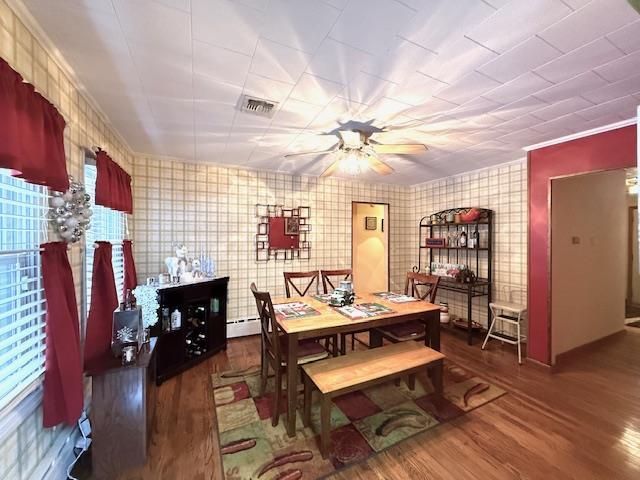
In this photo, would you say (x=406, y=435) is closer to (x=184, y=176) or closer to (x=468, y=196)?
(x=468, y=196)

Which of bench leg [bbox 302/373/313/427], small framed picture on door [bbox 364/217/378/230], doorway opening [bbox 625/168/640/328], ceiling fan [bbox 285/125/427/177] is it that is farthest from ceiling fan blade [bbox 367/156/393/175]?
doorway opening [bbox 625/168/640/328]

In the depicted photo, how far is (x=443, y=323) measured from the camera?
147 inches

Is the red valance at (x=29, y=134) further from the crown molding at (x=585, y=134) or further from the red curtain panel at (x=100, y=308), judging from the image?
the crown molding at (x=585, y=134)

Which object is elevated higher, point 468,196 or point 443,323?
point 468,196

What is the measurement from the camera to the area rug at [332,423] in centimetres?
159

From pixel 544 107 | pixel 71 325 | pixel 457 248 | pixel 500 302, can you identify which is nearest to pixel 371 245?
pixel 457 248

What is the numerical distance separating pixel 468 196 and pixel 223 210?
11.7 ft

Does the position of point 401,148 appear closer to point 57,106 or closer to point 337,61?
point 337,61

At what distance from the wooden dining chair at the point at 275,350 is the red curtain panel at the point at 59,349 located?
100 centimetres

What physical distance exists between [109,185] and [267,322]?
63.5 inches

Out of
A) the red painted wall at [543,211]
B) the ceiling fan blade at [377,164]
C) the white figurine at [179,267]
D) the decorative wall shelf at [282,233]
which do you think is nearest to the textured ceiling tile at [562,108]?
the red painted wall at [543,211]

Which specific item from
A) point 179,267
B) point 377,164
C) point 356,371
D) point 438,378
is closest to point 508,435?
point 438,378

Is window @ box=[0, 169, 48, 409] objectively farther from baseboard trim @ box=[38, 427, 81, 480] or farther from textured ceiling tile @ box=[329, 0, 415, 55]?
textured ceiling tile @ box=[329, 0, 415, 55]

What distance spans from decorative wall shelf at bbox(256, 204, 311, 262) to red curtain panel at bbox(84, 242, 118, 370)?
1.96 meters
